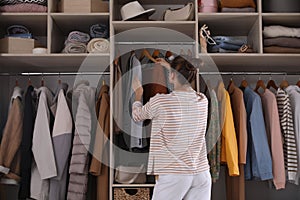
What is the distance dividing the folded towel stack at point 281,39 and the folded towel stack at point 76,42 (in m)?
1.26

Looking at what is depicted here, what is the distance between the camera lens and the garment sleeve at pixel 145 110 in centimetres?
299

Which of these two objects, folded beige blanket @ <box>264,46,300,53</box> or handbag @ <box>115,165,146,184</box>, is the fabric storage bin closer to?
folded beige blanket @ <box>264,46,300,53</box>

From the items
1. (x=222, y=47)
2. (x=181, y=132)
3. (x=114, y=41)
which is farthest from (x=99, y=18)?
(x=181, y=132)

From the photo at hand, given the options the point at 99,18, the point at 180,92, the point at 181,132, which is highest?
the point at 99,18

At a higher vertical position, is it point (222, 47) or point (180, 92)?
point (222, 47)

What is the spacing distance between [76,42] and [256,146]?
4.69ft

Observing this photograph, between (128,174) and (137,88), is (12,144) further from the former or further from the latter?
(137,88)

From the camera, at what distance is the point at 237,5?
362cm

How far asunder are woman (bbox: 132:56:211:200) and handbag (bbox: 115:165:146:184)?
1.38ft

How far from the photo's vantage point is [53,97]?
3674 millimetres

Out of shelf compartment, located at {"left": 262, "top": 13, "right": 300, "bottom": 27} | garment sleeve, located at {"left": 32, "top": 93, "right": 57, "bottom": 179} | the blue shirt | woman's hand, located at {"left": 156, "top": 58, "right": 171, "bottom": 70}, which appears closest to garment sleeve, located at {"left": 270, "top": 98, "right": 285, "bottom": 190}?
the blue shirt

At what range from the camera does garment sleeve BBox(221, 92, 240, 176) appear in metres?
3.38

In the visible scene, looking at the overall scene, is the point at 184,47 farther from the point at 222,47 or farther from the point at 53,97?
the point at 53,97

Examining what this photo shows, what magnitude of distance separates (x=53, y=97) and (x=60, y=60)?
266 millimetres
